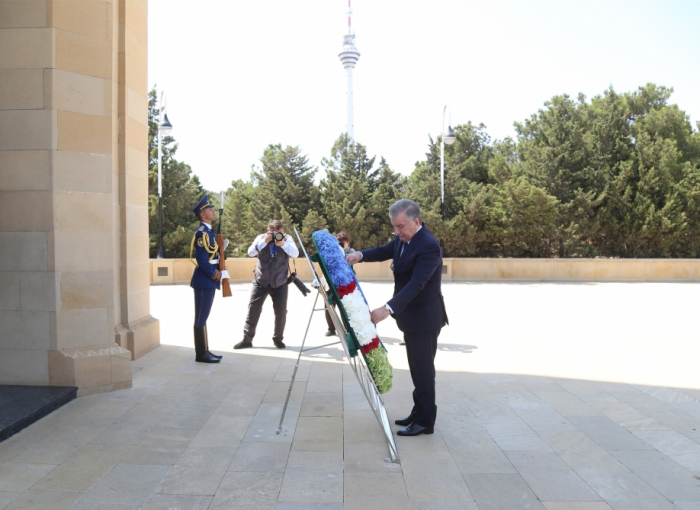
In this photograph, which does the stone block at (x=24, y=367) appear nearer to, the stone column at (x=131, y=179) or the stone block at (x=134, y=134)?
the stone column at (x=131, y=179)

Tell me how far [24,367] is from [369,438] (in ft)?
11.7

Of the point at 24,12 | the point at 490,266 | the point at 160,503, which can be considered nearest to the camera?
the point at 160,503

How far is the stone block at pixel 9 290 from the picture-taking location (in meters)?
5.65

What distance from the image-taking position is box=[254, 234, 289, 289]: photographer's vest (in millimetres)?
8141

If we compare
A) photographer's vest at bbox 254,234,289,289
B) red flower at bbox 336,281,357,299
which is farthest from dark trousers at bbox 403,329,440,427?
photographer's vest at bbox 254,234,289,289

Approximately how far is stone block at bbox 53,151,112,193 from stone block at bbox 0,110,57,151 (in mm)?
179

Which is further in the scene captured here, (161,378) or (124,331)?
(124,331)

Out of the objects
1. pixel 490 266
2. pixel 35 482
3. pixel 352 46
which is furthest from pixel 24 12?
pixel 352 46

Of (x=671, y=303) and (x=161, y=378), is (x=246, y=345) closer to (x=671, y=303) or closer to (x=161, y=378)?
(x=161, y=378)

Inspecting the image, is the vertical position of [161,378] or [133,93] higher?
[133,93]

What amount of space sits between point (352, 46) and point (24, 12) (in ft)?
240

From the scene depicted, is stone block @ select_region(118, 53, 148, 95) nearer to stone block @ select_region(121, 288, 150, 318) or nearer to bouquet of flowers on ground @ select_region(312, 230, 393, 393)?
stone block @ select_region(121, 288, 150, 318)

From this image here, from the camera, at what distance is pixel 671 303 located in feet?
47.7

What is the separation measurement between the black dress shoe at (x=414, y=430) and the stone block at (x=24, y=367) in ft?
11.8
